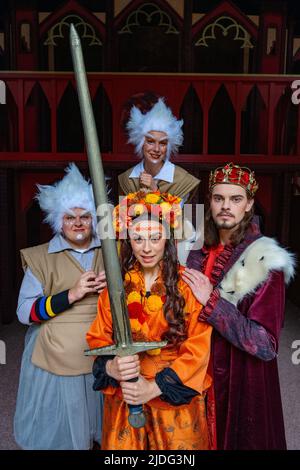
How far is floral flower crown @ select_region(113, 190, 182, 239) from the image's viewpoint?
1765 millimetres

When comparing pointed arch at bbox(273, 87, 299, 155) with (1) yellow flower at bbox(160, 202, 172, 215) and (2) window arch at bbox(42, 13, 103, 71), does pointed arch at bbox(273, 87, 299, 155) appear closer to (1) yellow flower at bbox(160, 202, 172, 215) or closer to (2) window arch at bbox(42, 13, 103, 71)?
(2) window arch at bbox(42, 13, 103, 71)

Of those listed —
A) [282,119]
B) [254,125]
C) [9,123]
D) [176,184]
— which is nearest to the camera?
[176,184]

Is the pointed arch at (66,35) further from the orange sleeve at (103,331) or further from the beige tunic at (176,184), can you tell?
the orange sleeve at (103,331)

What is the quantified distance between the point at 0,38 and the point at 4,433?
447cm

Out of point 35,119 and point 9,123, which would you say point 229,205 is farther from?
point 35,119

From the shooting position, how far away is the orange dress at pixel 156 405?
5.76 feet

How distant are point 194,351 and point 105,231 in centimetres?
66

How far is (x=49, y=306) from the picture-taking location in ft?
6.69

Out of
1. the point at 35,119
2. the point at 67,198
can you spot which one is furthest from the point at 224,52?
the point at 67,198

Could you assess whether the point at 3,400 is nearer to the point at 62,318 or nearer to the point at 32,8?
the point at 62,318

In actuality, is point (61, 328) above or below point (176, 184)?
below

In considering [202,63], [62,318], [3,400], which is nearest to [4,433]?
[3,400]

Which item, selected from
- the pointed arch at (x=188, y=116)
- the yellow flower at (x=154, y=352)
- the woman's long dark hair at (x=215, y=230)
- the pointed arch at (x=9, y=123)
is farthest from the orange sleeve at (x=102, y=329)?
the pointed arch at (x=188, y=116)

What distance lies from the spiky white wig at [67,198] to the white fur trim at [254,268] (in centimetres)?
71
